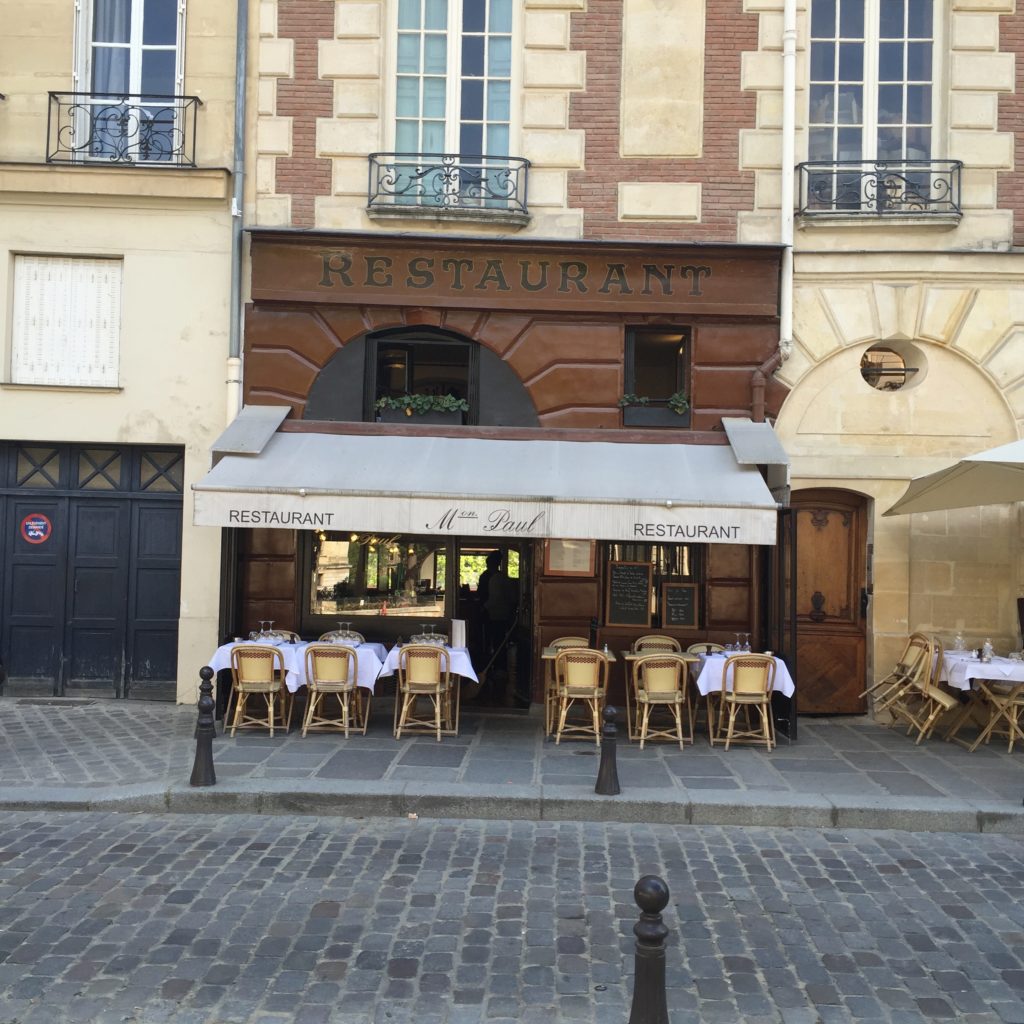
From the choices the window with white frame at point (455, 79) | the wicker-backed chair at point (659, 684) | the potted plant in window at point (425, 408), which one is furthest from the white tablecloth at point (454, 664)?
the window with white frame at point (455, 79)

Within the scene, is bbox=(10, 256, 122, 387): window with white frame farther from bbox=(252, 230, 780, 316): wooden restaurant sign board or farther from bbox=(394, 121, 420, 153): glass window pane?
bbox=(394, 121, 420, 153): glass window pane

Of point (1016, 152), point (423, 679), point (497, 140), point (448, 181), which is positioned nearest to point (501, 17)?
point (497, 140)

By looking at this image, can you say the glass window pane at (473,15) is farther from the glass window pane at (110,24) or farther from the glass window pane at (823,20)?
the glass window pane at (110,24)

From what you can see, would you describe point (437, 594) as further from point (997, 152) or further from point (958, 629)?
point (997, 152)

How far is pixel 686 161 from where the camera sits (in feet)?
33.3

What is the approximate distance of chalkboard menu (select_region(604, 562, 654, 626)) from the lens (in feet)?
33.5

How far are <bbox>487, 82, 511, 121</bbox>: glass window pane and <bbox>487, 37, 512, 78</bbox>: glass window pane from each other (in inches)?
5.1

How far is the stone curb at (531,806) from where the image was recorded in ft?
22.4

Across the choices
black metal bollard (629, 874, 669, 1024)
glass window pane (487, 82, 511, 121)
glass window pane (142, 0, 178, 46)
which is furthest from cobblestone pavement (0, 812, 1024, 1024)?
glass window pane (142, 0, 178, 46)

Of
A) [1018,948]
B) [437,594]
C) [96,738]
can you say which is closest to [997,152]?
[437,594]

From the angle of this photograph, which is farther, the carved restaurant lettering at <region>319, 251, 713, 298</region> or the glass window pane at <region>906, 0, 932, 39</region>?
the glass window pane at <region>906, 0, 932, 39</region>

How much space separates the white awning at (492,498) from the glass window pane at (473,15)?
513cm

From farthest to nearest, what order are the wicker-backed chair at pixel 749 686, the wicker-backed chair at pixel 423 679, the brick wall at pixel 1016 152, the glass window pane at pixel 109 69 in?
the glass window pane at pixel 109 69 < the brick wall at pixel 1016 152 < the wicker-backed chair at pixel 423 679 < the wicker-backed chair at pixel 749 686

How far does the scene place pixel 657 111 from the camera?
1016 centimetres
